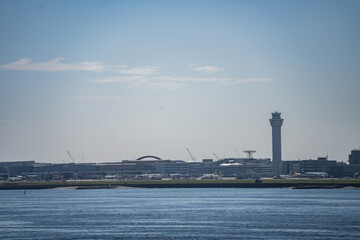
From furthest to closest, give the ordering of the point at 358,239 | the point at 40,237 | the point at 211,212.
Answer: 1. the point at 211,212
2. the point at 40,237
3. the point at 358,239

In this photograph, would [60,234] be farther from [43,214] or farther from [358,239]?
[358,239]

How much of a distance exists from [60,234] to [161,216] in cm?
2636

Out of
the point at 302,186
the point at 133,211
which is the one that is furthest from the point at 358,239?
the point at 302,186

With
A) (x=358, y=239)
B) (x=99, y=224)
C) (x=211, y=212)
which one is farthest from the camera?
(x=211, y=212)

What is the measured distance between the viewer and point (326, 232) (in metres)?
78.6

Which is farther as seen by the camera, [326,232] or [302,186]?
[302,186]

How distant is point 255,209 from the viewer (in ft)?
372

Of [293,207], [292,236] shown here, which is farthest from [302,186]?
[292,236]

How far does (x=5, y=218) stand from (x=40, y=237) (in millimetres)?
29692

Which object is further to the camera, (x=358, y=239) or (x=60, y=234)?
(x=60, y=234)

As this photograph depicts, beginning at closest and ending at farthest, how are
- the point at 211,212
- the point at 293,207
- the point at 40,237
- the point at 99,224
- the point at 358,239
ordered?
1. the point at 358,239
2. the point at 40,237
3. the point at 99,224
4. the point at 211,212
5. the point at 293,207

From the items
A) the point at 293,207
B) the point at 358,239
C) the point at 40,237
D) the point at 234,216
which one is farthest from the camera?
the point at 293,207

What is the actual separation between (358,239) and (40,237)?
42.8m

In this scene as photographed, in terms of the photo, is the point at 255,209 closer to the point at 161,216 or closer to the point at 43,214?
the point at 161,216
